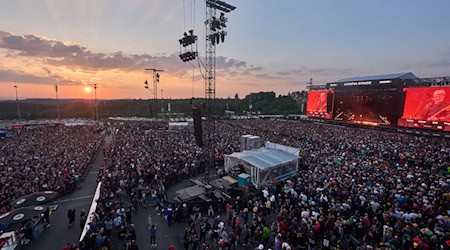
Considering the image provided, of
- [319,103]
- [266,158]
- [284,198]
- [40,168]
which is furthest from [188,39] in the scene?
[319,103]

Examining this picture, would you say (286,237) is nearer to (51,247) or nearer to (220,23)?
(51,247)

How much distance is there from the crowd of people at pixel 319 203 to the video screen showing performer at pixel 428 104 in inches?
301

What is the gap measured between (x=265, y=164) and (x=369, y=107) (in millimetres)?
27694

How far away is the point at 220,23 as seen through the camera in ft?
50.4

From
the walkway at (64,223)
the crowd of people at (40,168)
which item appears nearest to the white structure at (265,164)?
the walkway at (64,223)

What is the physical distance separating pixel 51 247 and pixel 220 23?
15308 mm

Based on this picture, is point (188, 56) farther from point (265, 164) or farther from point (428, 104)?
point (428, 104)

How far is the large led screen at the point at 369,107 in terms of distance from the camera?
101 feet

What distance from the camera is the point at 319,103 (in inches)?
1697

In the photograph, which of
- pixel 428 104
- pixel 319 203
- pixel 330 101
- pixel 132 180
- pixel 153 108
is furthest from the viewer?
pixel 153 108

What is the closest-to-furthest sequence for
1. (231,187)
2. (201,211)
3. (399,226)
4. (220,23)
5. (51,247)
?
(399,226) → (51,247) → (201,211) → (231,187) → (220,23)

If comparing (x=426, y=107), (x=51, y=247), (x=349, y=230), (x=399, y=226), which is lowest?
(x=51, y=247)

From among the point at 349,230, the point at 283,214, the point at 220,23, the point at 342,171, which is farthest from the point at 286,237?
the point at 220,23

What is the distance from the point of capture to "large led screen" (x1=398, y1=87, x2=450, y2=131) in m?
25.1
